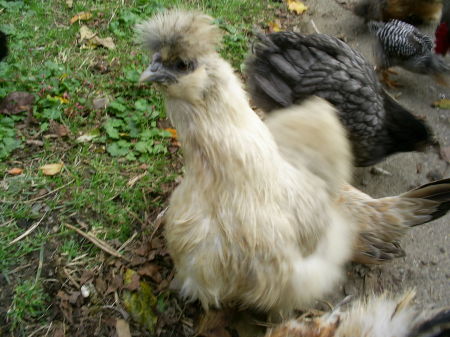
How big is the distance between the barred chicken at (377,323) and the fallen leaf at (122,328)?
85 cm

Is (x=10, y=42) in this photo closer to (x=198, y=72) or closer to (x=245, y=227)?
(x=198, y=72)

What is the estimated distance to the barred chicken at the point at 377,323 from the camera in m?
1.62

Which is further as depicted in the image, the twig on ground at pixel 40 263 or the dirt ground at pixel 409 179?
the dirt ground at pixel 409 179

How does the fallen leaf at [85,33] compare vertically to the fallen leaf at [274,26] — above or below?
below

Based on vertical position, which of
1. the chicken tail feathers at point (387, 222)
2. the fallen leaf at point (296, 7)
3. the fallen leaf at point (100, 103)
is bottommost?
the fallen leaf at point (100, 103)

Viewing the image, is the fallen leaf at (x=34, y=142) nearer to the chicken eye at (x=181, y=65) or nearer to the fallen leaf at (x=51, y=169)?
the fallen leaf at (x=51, y=169)

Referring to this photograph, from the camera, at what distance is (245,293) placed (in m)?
1.97

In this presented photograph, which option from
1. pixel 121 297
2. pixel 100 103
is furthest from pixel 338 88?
pixel 121 297

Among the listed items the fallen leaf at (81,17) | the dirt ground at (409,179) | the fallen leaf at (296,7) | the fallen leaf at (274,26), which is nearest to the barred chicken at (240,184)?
the dirt ground at (409,179)

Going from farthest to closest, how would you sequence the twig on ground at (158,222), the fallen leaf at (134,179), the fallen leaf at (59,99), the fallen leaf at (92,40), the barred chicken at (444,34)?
the barred chicken at (444,34) < the fallen leaf at (92,40) < the fallen leaf at (59,99) < the fallen leaf at (134,179) < the twig on ground at (158,222)

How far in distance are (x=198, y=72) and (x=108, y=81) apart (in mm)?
2147

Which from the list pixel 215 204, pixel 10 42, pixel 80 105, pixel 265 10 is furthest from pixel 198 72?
pixel 265 10

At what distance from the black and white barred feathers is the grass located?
1390mm

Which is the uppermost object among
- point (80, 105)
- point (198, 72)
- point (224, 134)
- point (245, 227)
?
point (198, 72)
